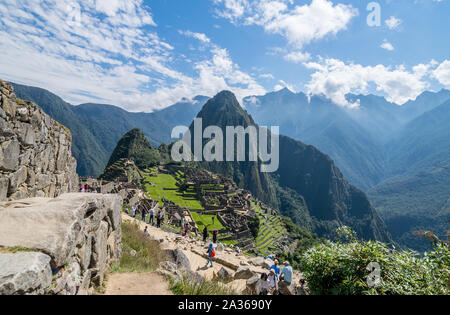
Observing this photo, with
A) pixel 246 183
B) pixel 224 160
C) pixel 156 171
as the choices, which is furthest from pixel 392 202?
pixel 156 171

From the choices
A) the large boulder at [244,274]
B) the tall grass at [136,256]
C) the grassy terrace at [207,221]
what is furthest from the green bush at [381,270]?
the grassy terrace at [207,221]

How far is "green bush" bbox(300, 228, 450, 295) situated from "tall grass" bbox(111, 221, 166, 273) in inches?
206

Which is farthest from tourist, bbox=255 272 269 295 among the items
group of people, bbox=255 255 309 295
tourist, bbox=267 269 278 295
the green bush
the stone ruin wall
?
the stone ruin wall

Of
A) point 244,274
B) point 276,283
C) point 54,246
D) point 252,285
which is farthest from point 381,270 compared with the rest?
point 54,246

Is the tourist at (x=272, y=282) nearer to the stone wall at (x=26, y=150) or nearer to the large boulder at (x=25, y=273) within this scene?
the large boulder at (x=25, y=273)

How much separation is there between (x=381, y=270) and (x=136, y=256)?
24.5 feet

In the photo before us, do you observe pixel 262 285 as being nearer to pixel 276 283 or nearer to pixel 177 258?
pixel 276 283

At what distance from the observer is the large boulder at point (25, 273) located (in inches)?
105

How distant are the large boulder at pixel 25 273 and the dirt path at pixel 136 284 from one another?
2.24 metres

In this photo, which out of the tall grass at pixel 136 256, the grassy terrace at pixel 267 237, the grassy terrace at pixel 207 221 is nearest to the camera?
the tall grass at pixel 136 256

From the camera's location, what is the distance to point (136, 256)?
7.82 metres

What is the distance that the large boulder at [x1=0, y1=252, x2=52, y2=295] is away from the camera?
2656 mm

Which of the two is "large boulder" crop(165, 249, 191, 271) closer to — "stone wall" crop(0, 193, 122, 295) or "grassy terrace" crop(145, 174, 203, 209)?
"stone wall" crop(0, 193, 122, 295)

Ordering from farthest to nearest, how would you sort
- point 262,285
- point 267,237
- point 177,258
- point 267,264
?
1. point 267,237
2. point 267,264
3. point 177,258
4. point 262,285
